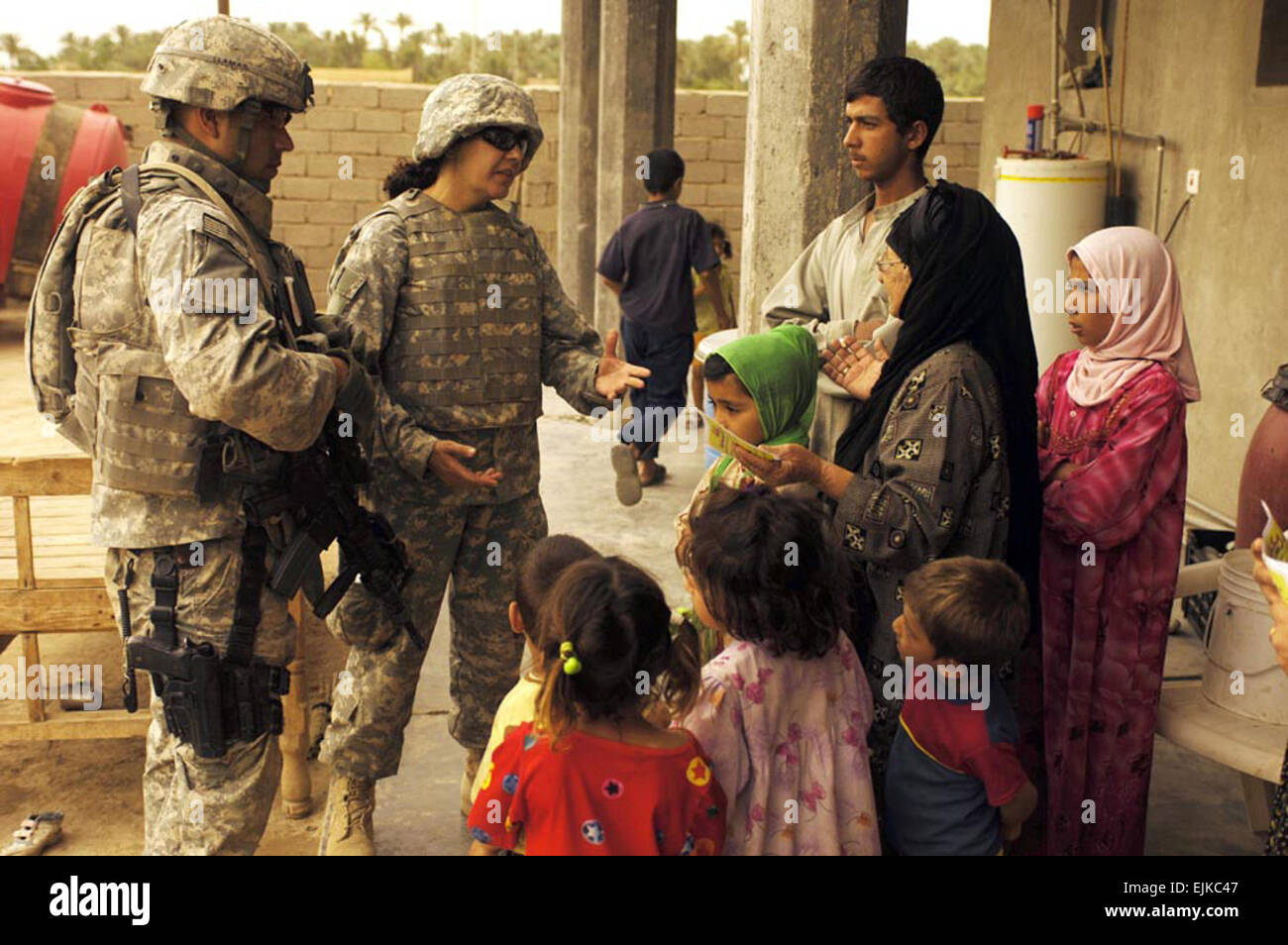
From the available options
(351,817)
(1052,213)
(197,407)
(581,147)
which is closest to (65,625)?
(351,817)

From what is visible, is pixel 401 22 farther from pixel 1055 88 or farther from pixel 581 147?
pixel 1055 88

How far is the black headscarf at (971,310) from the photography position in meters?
2.44

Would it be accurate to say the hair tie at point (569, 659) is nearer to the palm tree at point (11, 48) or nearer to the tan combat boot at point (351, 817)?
the tan combat boot at point (351, 817)

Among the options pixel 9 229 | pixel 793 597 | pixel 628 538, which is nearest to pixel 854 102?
pixel 793 597

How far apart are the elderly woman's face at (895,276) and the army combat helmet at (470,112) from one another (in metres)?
0.97

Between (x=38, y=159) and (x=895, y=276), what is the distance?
11.4m


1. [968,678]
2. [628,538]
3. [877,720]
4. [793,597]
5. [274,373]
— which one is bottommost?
[628,538]

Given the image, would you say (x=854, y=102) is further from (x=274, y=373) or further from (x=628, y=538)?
(x=628, y=538)

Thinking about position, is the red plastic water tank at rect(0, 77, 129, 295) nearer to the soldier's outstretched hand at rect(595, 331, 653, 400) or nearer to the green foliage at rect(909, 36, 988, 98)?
the soldier's outstretched hand at rect(595, 331, 653, 400)

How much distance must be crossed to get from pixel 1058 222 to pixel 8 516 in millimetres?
5442

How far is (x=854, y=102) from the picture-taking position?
10.0ft

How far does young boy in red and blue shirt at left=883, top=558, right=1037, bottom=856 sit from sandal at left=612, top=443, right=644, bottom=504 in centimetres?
384

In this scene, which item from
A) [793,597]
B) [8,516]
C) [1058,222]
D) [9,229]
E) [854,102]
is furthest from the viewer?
[9,229]

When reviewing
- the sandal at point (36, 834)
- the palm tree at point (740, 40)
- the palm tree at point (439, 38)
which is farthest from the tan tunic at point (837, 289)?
the palm tree at point (439, 38)
